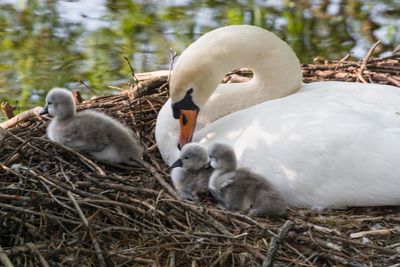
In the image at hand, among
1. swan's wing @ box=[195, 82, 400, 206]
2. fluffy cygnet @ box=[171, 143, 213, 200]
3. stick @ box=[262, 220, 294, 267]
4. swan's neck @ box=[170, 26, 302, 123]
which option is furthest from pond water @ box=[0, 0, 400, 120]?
stick @ box=[262, 220, 294, 267]

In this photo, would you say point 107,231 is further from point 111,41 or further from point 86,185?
point 111,41

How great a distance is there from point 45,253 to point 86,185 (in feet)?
2.44

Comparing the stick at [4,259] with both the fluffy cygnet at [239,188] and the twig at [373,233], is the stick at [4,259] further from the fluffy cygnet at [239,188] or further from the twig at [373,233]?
the twig at [373,233]

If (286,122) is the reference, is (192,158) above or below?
below

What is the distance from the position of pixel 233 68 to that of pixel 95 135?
3.13 ft

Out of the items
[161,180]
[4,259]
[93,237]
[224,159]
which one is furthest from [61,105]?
[4,259]

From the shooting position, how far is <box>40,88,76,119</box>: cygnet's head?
603 centimetres

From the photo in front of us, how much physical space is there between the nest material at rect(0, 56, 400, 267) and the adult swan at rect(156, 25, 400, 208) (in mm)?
171

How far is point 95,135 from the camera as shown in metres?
5.86

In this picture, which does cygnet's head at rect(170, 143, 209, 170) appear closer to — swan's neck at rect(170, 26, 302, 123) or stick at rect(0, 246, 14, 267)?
swan's neck at rect(170, 26, 302, 123)

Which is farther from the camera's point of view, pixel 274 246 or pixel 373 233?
pixel 373 233

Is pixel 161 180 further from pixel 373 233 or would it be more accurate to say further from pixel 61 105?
pixel 373 233

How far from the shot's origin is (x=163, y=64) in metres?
9.78

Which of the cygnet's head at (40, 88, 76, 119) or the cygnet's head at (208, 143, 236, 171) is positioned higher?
the cygnet's head at (208, 143, 236, 171)
